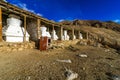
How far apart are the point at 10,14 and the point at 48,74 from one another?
7637 mm

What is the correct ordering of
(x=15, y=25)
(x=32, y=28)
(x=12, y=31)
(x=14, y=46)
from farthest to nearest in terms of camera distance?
(x=32, y=28) < (x=15, y=25) < (x=12, y=31) < (x=14, y=46)

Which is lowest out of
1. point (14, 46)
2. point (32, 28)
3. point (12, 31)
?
point (14, 46)

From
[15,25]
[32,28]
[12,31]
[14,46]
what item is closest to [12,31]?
[12,31]

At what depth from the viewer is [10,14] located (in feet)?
33.5

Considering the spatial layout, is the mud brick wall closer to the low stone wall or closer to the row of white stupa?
the row of white stupa

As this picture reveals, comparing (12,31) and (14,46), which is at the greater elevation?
(12,31)

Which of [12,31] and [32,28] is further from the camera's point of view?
[32,28]

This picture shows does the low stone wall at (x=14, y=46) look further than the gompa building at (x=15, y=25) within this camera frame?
No

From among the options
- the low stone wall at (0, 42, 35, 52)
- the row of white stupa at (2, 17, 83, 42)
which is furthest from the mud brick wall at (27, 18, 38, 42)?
the low stone wall at (0, 42, 35, 52)

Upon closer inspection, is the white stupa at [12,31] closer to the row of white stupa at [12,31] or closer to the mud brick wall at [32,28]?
the row of white stupa at [12,31]

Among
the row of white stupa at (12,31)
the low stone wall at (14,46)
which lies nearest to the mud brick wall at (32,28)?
the row of white stupa at (12,31)

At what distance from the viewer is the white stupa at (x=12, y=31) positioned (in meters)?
9.36

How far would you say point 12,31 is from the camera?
9.68 m

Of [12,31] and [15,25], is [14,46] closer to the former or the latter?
[12,31]
